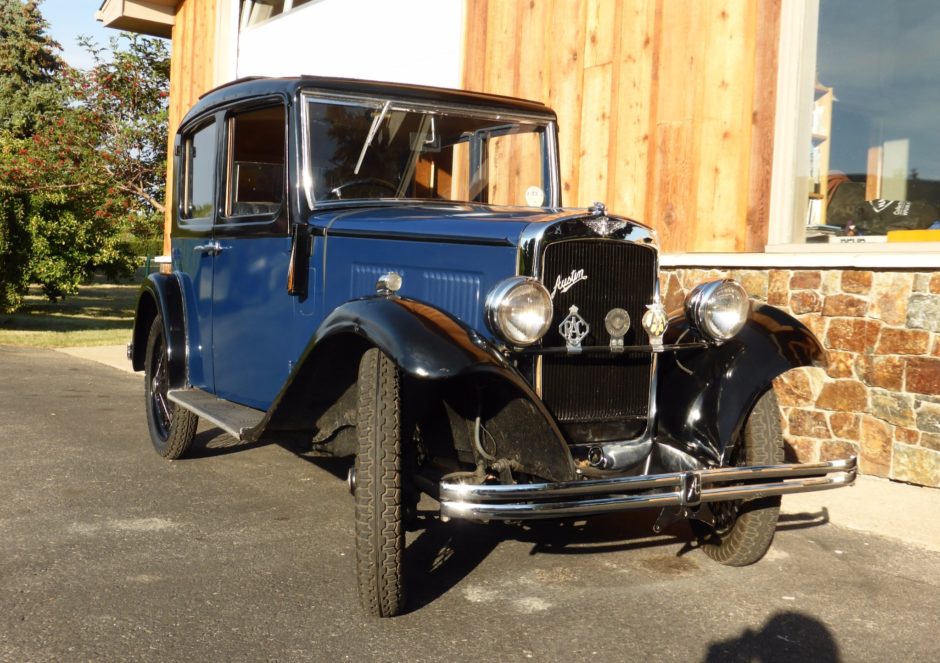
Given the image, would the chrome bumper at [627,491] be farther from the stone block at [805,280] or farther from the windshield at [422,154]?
the stone block at [805,280]

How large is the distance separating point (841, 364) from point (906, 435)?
1.82 feet

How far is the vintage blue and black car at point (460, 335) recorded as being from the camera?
122 inches

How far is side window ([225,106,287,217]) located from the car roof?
4.0 inches

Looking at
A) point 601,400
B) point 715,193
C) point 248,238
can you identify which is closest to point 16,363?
point 248,238

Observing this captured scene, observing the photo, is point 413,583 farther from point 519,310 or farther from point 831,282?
point 831,282

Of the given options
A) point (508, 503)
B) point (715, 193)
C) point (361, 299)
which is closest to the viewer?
point (508, 503)

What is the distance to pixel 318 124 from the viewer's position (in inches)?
170

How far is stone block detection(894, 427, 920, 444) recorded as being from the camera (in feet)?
17.1

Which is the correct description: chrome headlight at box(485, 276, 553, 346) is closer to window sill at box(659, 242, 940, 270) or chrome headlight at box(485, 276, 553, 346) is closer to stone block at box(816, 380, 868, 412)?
window sill at box(659, 242, 940, 270)

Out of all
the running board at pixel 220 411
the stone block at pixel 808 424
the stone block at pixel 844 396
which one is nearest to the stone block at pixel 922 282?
the stone block at pixel 844 396

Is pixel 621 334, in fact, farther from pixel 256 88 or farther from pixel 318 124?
pixel 256 88

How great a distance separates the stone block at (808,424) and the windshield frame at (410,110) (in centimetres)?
214

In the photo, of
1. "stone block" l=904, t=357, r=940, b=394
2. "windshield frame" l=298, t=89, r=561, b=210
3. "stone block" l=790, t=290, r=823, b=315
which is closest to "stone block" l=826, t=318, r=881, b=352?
"stone block" l=790, t=290, r=823, b=315

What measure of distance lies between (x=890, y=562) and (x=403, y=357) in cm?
239
